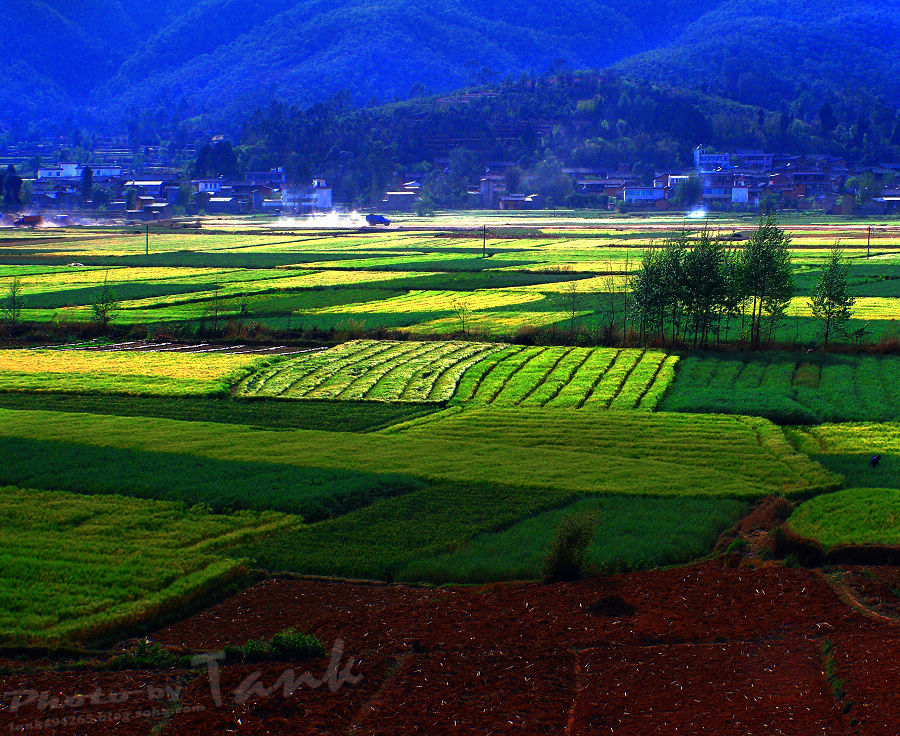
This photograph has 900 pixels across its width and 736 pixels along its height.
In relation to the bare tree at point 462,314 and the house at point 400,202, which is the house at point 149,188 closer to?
the house at point 400,202

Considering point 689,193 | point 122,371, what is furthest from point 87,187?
point 122,371

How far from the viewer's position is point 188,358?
44.2m

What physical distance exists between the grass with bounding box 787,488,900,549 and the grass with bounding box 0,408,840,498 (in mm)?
1613

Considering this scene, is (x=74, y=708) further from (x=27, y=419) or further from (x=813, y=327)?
(x=813, y=327)

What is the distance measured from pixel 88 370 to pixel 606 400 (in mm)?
20181

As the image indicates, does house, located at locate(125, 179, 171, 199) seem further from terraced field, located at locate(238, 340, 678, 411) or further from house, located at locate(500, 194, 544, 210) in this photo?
terraced field, located at locate(238, 340, 678, 411)

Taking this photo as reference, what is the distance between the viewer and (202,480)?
1019 inches

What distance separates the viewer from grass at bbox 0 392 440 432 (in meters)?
33.1

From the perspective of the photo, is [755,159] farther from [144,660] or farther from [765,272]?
[144,660]

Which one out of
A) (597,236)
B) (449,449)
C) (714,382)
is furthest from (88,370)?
(597,236)

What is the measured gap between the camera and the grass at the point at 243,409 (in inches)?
1302

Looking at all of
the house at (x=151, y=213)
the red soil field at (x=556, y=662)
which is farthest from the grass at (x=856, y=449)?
the house at (x=151, y=213)

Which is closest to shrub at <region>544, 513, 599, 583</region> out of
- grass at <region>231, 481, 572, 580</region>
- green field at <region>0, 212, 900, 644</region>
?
green field at <region>0, 212, 900, 644</region>

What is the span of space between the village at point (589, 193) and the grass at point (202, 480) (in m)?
130
